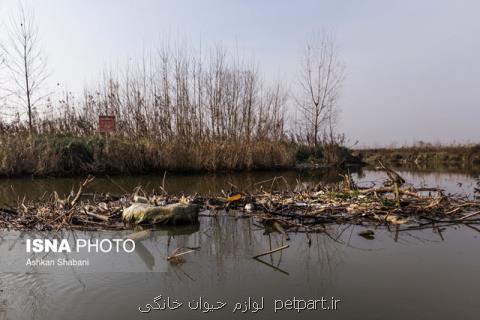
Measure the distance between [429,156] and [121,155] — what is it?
69.0 ft

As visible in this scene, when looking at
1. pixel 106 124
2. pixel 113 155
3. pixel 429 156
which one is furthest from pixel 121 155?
pixel 429 156

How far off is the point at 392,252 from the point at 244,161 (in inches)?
406

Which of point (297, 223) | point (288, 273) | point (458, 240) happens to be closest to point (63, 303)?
point (288, 273)

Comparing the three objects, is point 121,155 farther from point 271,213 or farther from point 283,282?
point 283,282

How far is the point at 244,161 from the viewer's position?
13.4m

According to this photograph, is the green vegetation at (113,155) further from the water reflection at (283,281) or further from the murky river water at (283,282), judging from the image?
the water reflection at (283,281)

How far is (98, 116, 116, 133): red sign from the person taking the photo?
44.3ft

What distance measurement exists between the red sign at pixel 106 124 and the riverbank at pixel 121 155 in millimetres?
1000

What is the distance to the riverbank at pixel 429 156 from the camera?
2206 cm

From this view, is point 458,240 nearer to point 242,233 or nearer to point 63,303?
point 242,233

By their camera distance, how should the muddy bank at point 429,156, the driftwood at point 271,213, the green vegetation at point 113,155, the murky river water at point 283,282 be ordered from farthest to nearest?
the muddy bank at point 429,156
the green vegetation at point 113,155
the driftwood at point 271,213
the murky river water at point 283,282

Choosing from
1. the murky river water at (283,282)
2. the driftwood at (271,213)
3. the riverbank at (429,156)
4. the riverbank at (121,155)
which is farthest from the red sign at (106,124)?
the riverbank at (429,156)

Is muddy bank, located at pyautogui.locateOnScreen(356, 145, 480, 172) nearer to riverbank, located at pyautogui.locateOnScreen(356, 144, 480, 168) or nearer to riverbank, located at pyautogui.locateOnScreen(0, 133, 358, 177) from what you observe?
riverbank, located at pyautogui.locateOnScreen(356, 144, 480, 168)

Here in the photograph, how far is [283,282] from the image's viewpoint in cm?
248
